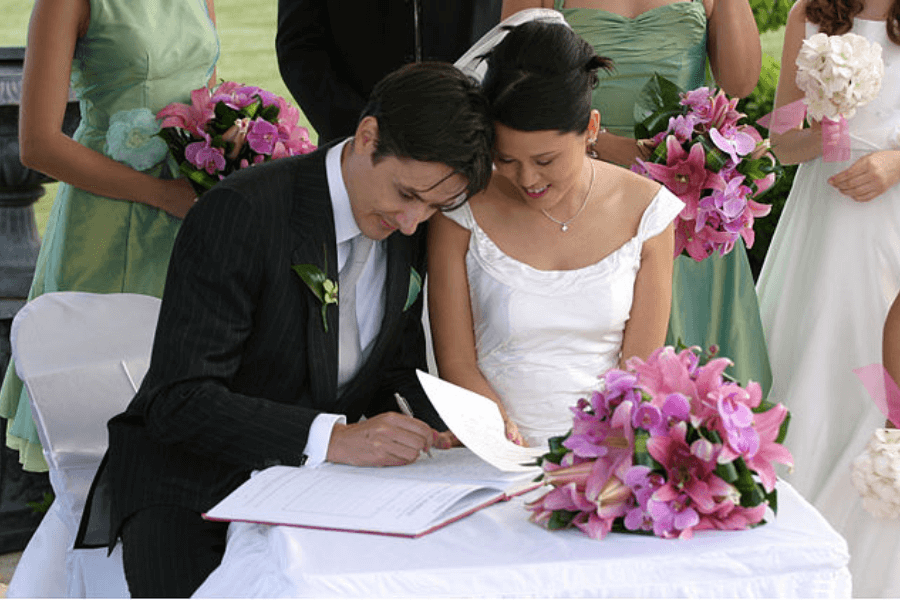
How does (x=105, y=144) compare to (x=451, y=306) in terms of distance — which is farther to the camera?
(x=105, y=144)

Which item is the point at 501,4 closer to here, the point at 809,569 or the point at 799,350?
the point at 799,350

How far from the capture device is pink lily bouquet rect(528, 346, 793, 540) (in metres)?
1.62

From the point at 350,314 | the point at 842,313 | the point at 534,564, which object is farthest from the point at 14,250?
the point at 534,564

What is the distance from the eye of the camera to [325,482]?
6.03 feet

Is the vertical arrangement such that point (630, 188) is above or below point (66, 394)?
above

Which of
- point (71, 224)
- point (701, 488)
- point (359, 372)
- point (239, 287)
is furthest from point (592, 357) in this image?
point (71, 224)

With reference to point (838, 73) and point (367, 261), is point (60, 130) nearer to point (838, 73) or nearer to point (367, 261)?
point (367, 261)

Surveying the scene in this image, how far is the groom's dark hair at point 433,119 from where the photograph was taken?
7.01 feet

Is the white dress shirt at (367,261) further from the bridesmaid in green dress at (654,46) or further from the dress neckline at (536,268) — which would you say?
the bridesmaid in green dress at (654,46)

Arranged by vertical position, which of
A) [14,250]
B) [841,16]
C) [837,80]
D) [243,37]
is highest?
[841,16]

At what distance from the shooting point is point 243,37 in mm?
9547

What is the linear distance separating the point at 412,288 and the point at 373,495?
28.3 inches

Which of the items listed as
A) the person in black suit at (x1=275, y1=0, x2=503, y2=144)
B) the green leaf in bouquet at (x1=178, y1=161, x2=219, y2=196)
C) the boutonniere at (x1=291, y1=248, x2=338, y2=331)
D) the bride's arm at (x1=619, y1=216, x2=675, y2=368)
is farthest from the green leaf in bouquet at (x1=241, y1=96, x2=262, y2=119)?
the bride's arm at (x1=619, y1=216, x2=675, y2=368)

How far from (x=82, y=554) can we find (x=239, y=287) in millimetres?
588
